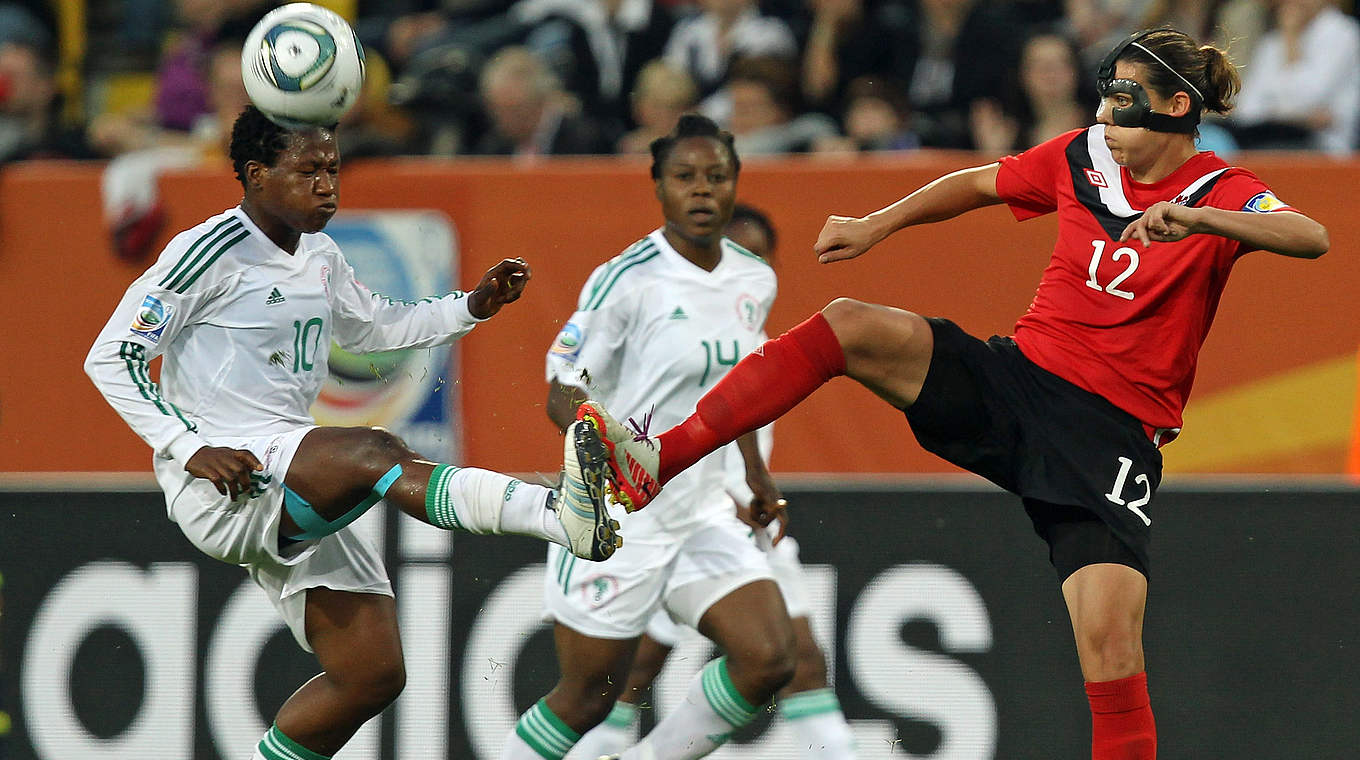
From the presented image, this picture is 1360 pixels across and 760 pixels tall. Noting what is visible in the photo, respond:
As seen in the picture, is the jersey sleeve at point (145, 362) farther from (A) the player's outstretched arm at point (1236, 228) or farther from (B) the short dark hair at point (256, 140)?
(A) the player's outstretched arm at point (1236, 228)

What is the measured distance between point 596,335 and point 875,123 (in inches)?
135

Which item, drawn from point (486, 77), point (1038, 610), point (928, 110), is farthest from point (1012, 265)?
point (486, 77)

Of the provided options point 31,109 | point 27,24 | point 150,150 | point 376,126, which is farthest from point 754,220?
point 27,24

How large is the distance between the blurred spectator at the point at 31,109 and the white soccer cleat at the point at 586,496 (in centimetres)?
→ 632

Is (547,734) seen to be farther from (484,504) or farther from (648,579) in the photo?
(484,504)

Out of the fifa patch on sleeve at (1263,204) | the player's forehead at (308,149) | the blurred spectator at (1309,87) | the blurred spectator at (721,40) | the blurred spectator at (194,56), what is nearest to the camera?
the fifa patch on sleeve at (1263,204)

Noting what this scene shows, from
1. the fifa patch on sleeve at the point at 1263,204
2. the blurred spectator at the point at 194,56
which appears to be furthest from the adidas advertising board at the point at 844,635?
the blurred spectator at the point at 194,56

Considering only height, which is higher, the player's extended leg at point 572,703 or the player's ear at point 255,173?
the player's ear at point 255,173

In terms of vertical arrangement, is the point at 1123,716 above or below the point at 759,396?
below

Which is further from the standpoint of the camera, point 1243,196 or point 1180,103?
point 1180,103

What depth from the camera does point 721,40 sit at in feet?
31.0

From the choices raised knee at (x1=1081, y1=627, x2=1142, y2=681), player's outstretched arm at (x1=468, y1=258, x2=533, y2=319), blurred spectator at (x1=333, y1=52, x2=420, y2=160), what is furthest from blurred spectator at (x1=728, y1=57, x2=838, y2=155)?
raised knee at (x1=1081, y1=627, x2=1142, y2=681)

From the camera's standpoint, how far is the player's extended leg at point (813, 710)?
579cm

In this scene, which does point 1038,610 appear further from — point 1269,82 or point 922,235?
point 1269,82
